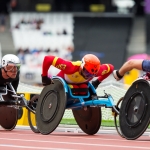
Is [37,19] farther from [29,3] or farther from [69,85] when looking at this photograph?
[69,85]

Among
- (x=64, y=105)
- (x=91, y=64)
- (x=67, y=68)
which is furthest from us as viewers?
(x=67, y=68)

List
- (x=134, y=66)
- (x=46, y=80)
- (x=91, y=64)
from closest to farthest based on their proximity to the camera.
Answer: (x=134, y=66) → (x=91, y=64) → (x=46, y=80)

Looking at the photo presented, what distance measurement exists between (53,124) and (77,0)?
3673 cm

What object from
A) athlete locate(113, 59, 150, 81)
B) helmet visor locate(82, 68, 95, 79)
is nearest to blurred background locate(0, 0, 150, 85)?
helmet visor locate(82, 68, 95, 79)

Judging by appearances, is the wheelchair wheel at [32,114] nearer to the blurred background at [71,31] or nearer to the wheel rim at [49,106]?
the wheel rim at [49,106]

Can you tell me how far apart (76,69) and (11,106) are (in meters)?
1.90

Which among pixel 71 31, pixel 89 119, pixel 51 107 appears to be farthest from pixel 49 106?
pixel 71 31

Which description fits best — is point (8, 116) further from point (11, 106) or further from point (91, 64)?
point (91, 64)

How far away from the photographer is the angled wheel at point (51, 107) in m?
10.9

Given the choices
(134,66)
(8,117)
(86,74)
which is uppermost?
(134,66)

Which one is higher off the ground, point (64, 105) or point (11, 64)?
point (11, 64)

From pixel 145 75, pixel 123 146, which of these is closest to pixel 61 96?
pixel 145 75

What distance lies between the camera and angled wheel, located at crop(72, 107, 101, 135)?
1184 cm

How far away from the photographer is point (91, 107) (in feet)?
39.2
